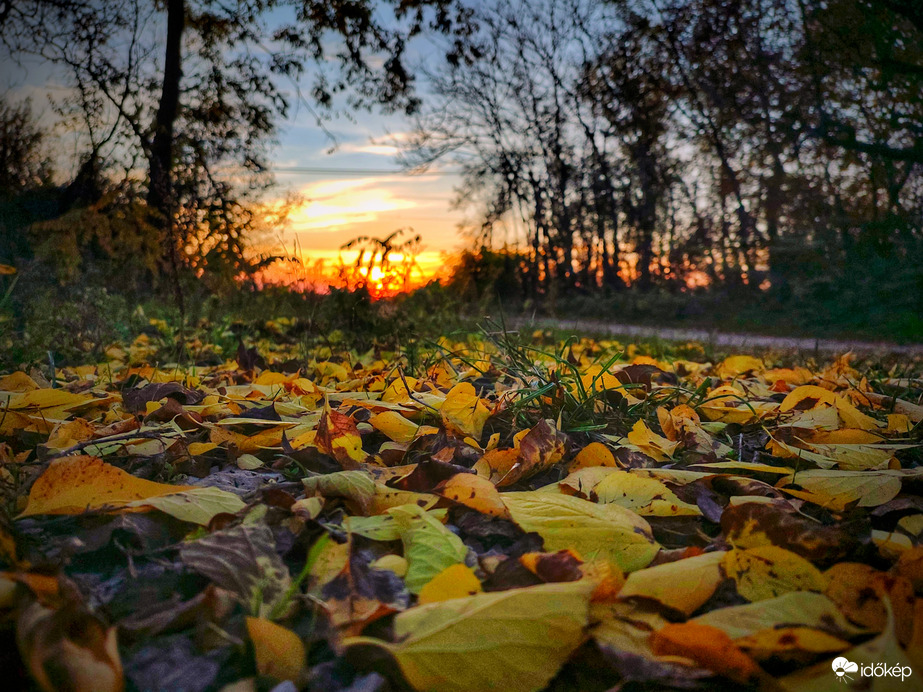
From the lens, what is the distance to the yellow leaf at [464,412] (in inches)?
52.1

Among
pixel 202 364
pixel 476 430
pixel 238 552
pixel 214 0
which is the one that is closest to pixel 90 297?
pixel 202 364

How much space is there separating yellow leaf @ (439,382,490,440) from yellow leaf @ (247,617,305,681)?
73cm

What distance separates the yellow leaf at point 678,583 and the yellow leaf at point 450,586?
18 centimetres

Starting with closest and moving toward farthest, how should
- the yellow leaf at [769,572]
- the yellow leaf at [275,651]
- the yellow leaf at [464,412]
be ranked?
the yellow leaf at [275,651]
the yellow leaf at [769,572]
the yellow leaf at [464,412]

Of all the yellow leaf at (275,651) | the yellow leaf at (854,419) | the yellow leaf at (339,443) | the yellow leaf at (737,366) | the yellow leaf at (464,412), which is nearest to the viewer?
the yellow leaf at (275,651)

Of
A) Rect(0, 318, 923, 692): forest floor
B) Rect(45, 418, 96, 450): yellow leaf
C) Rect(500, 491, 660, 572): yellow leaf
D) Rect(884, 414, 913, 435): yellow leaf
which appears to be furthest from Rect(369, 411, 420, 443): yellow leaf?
Rect(884, 414, 913, 435): yellow leaf

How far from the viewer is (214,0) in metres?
6.43

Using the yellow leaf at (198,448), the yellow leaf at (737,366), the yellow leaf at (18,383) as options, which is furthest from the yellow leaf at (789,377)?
the yellow leaf at (18,383)

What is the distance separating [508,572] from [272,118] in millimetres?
8057

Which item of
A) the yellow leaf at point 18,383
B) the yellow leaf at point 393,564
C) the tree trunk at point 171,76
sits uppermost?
the tree trunk at point 171,76

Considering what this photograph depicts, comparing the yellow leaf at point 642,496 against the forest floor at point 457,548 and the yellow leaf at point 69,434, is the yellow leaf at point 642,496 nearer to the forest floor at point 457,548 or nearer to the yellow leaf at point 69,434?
the forest floor at point 457,548

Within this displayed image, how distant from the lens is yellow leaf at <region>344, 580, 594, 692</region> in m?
0.59

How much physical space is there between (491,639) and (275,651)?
0.22 metres

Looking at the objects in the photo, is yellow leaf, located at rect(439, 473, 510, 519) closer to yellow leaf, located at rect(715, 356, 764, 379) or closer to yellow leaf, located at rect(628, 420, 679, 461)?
yellow leaf, located at rect(628, 420, 679, 461)
